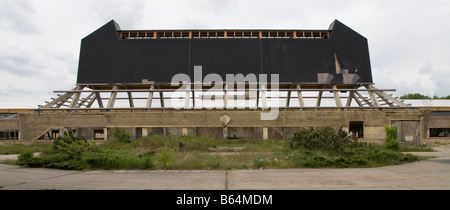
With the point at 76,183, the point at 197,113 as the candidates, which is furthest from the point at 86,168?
the point at 197,113

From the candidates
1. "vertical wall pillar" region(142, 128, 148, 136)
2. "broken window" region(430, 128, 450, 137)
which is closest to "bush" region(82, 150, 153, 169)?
"vertical wall pillar" region(142, 128, 148, 136)

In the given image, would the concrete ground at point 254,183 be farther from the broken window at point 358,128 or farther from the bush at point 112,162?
the broken window at point 358,128

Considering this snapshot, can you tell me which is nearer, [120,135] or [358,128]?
[120,135]

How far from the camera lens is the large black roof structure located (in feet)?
88.7

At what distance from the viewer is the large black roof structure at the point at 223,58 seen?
27.0 metres

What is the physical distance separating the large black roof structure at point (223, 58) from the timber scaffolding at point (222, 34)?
0.77 m

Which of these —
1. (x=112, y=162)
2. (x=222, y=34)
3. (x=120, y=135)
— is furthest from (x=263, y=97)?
(x=112, y=162)

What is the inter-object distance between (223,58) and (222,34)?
123 inches

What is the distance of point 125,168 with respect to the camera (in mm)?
10953

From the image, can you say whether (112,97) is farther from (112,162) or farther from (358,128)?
(358,128)

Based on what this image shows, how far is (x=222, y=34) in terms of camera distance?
2880cm

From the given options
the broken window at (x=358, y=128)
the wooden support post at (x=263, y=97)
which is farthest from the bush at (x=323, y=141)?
the broken window at (x=358, y=128)

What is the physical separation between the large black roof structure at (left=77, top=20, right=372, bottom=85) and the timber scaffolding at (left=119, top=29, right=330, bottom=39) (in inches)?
30.4
